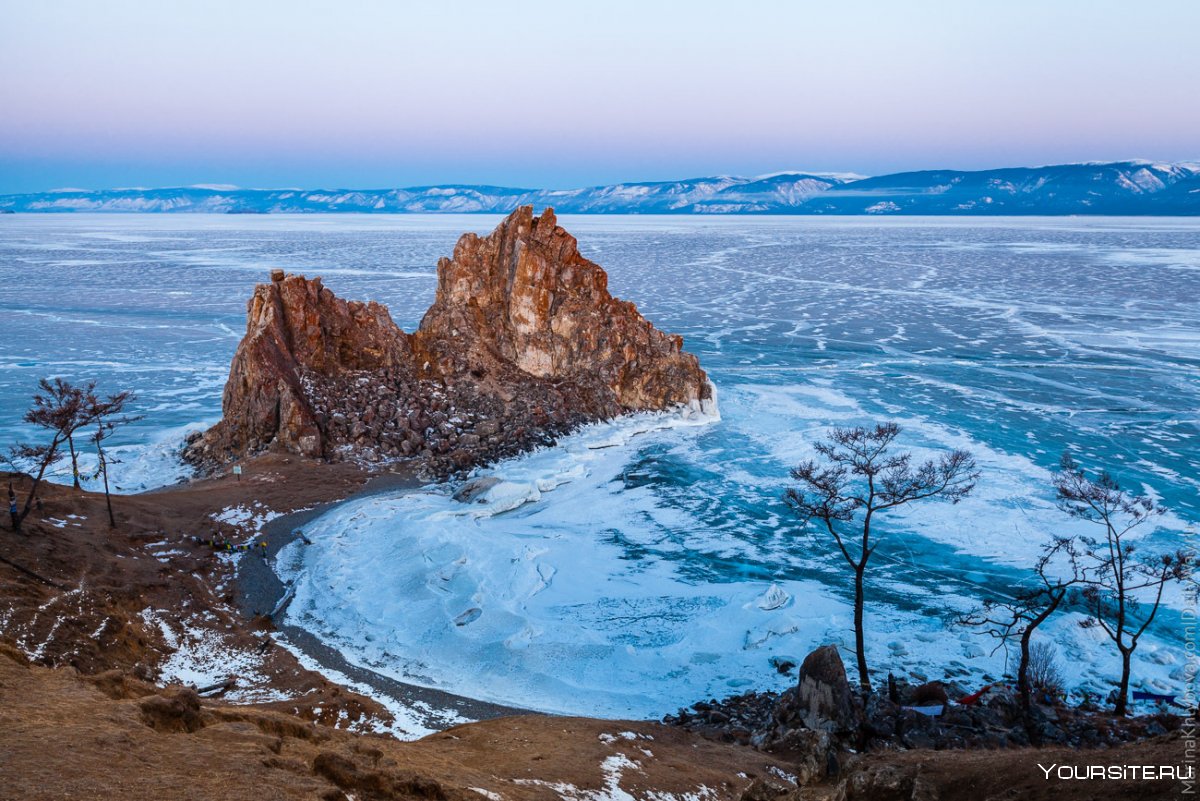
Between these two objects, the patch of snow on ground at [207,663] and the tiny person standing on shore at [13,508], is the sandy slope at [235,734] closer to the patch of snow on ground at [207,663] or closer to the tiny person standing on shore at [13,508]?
the patch of snow on ground at [207,663]

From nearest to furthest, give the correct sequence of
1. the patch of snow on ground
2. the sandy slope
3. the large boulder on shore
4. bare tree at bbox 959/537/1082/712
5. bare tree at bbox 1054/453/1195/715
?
the sandy slope < the large boulder on shore < the patch of snow on ground < bare tree at bbox 1054/453/1195/715 < bare tree at bbox 959/537/1082/712

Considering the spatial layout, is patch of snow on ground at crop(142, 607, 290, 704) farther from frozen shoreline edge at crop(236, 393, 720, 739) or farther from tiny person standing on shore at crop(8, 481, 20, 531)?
tiny person standing on shore at crop(8, 481, 20, 531)

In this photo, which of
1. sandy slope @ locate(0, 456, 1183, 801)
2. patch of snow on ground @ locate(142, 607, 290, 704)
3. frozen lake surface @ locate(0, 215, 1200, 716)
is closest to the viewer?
sandy slope @ locate(0, 456, 1183, 801)

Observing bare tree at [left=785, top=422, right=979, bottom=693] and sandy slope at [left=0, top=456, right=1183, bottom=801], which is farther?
bare tree at [left=785, top=422, right=979, bottom=693]

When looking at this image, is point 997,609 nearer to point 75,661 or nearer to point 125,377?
point 75,661

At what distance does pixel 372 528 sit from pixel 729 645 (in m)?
13.2

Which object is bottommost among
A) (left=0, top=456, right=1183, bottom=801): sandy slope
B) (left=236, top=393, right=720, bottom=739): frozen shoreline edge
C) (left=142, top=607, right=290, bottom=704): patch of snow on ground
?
(left=236, top=393, right=720, bottom=739): frozen shoreline edge

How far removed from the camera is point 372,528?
28125 mm

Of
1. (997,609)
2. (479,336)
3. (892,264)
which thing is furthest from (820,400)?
(892,264)

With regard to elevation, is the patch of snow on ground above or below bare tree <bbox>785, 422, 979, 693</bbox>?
below

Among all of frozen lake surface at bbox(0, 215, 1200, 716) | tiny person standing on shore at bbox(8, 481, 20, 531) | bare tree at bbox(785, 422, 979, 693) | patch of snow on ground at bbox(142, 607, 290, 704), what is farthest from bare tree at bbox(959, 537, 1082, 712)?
tiny person standing on shore at bbox(8, 481, 20, 531)

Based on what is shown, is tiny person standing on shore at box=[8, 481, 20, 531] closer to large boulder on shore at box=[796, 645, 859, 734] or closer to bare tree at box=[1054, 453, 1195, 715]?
large boulder on shore at box=[796, 645, 859, 734]

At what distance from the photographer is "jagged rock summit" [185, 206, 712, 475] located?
34.2 metres

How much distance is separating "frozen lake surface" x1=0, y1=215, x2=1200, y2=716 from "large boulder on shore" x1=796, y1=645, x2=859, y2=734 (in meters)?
3.14
